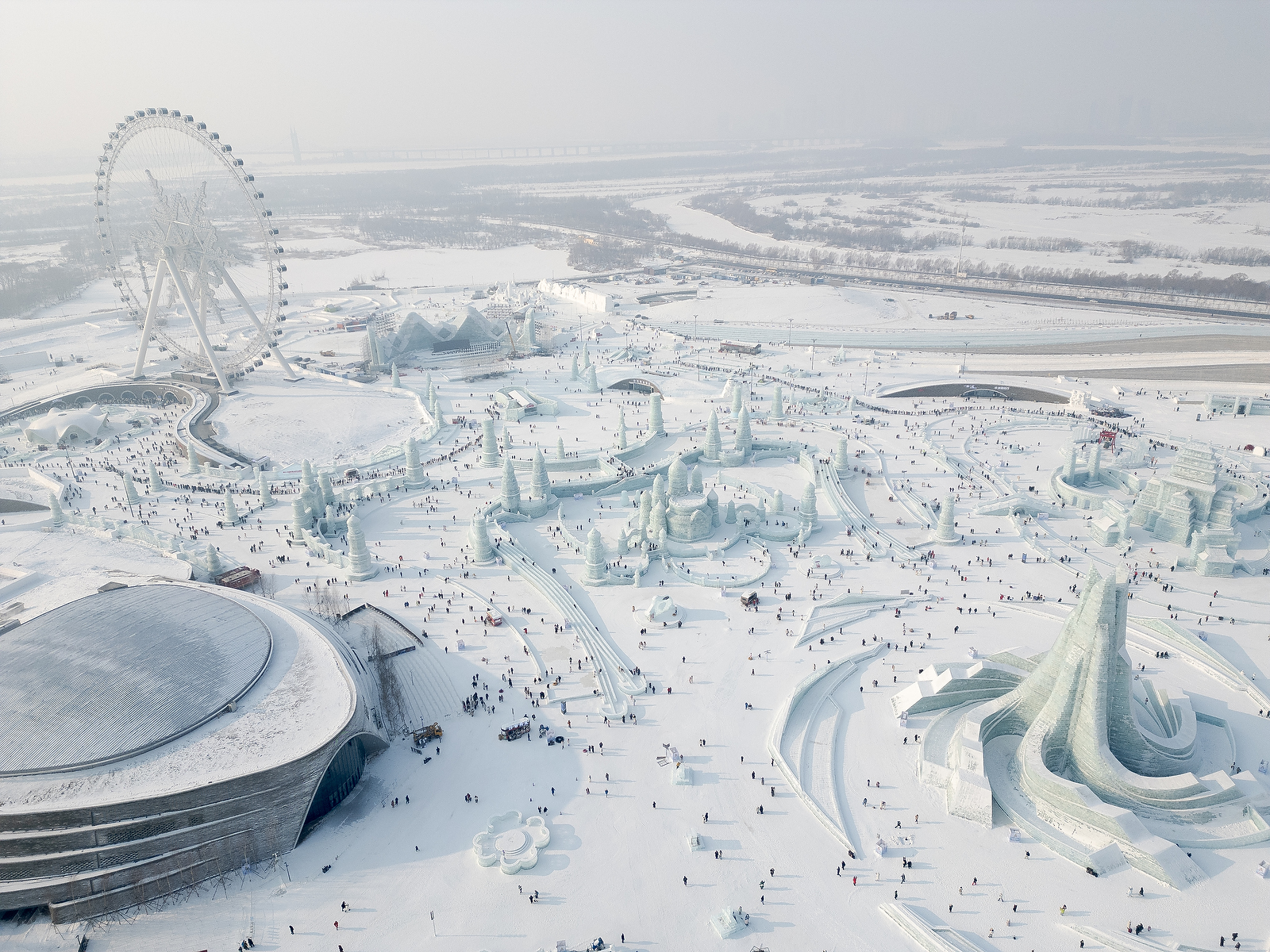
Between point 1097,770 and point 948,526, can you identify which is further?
point 948,526

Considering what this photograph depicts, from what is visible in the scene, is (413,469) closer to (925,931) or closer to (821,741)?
(821,741)

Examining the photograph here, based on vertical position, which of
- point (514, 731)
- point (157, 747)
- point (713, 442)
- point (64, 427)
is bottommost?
point (514, 731)

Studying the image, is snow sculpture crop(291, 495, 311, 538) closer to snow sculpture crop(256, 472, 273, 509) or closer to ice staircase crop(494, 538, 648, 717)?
→ snow sculpture crop(256, 472, 273, 509)

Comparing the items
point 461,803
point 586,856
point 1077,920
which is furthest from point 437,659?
point 1077,920

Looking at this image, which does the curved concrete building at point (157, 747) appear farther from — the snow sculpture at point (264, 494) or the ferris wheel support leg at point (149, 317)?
the ferris wheel support leg at point (149, 317)

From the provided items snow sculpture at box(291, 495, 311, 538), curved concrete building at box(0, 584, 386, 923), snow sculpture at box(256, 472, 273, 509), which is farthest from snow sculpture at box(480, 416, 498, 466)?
curved concrete building at box(0, 584, 386, 923)

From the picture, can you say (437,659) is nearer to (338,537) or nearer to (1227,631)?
(338,537)

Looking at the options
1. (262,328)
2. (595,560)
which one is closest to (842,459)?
(595,560)
